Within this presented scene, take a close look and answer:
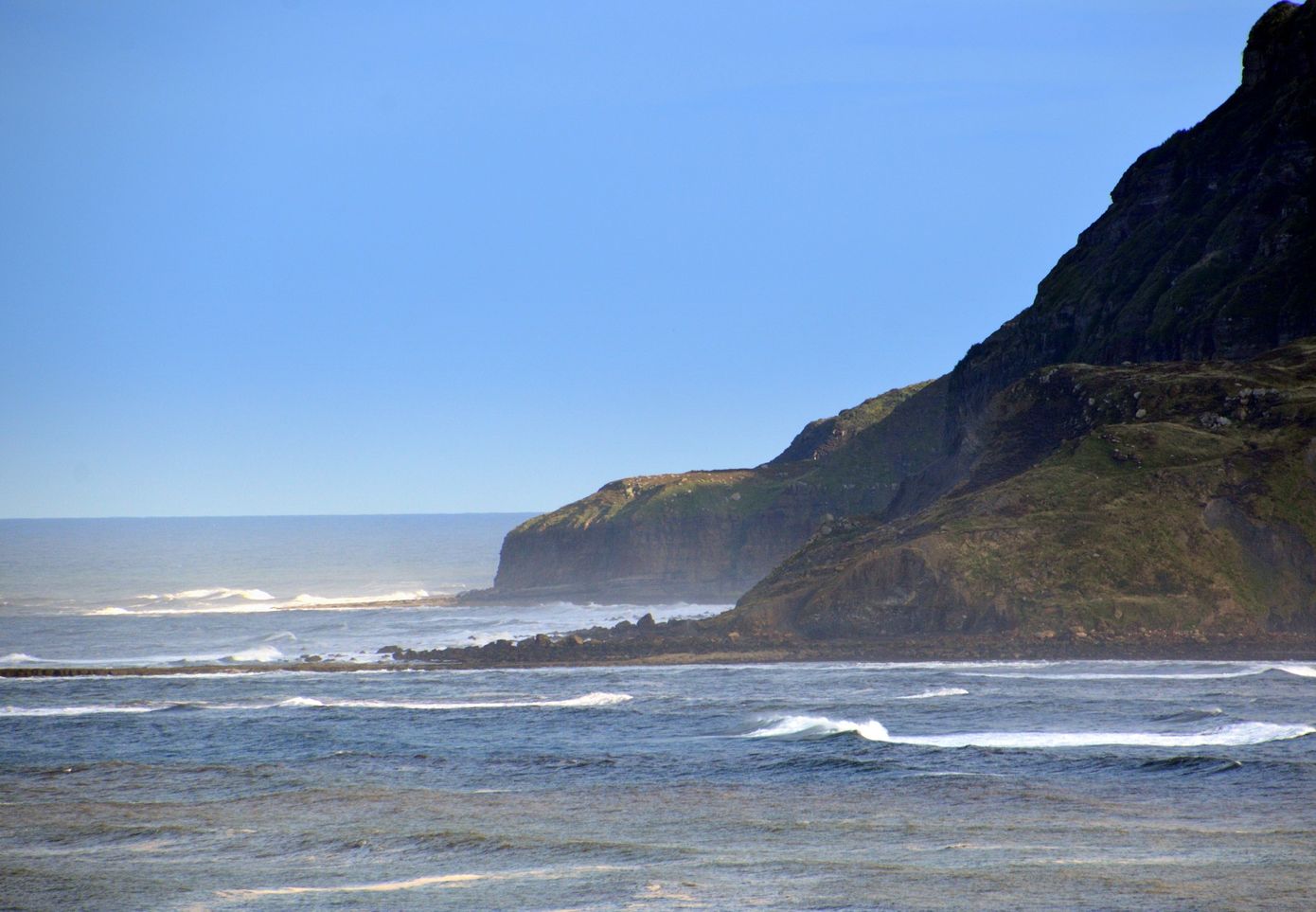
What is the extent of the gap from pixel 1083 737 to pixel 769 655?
3047 centimetres

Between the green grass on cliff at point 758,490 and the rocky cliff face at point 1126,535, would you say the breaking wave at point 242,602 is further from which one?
the rocky cliff face at point 1126,535

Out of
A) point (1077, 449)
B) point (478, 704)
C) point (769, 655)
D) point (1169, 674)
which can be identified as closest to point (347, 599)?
point (769, 655)

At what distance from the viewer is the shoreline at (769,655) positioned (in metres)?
67.1

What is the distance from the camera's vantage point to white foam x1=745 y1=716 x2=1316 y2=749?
43781 millimetres

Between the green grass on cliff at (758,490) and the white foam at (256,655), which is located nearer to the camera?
the white foam at (256,655)

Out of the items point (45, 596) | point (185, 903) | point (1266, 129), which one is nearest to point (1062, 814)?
point (185, 903)

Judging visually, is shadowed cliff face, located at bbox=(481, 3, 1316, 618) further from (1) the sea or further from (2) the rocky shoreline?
(1) the sea

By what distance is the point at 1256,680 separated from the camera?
189 ft

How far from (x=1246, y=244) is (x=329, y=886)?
274 ft

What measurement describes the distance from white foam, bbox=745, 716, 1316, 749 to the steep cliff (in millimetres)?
79864

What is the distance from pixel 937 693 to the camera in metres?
57.5

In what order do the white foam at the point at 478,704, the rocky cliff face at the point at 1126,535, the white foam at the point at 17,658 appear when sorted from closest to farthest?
the white foam at the point at 478,704
the rocky cliff face at the point at 1126,535
the white foam at the point at 17,658

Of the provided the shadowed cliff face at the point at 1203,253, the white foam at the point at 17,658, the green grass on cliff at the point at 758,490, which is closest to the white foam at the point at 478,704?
the white foam at the point at 17,658

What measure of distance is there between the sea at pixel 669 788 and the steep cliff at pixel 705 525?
64663mm
